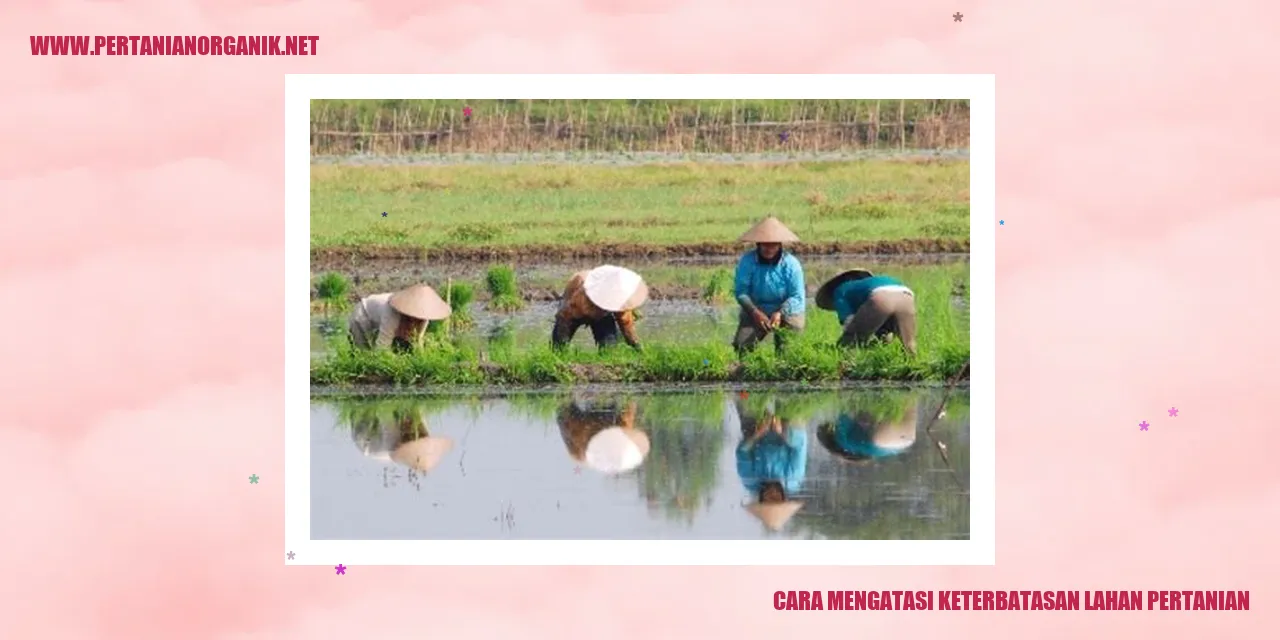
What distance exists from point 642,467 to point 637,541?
2.76 feet

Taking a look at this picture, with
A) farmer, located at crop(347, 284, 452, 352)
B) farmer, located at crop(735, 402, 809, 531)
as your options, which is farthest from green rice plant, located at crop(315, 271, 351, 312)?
farmer, located at crop(735, 402, 809, 531)

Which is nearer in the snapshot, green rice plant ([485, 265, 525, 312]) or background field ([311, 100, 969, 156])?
green rice plant ([485, 265, 525, 312])

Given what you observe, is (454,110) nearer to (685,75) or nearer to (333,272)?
(333,272)

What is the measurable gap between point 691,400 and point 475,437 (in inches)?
50.1

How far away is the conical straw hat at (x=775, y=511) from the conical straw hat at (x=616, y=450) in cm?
81

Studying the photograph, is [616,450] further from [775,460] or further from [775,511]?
[775,511]

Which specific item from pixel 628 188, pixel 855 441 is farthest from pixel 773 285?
pixel 628 188

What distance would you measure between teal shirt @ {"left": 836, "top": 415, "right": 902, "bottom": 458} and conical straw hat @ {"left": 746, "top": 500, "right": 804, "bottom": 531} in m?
0.78

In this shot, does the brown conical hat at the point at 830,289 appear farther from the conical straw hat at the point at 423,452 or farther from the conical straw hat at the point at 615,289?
the conical straw hat at the point at 423,452

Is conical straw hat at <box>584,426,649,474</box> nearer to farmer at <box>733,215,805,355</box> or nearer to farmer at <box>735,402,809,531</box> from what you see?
farmer at <box>735,402,809,531</box>

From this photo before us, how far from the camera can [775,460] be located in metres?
9.87

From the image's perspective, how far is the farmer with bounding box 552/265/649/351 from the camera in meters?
11.1

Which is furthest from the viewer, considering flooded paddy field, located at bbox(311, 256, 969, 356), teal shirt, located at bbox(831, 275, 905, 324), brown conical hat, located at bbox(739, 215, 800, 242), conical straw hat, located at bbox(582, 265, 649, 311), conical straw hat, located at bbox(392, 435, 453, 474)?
flooded paddy field, located at bbox(311, 256, 969, 356)

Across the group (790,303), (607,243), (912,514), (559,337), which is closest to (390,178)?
(607,243)
